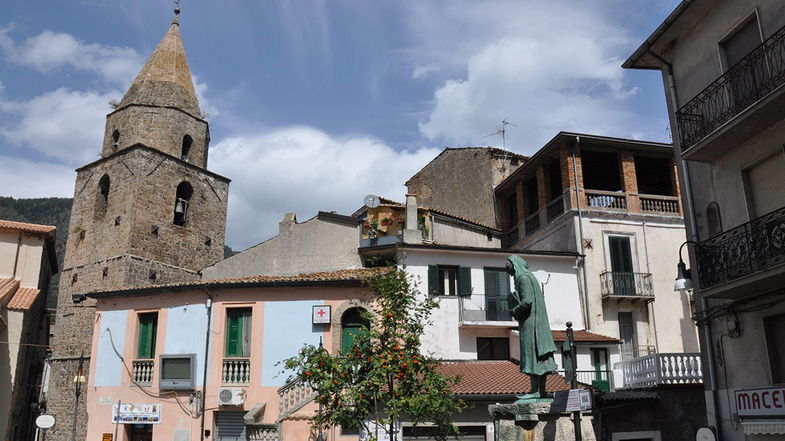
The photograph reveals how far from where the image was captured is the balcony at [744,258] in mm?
11070

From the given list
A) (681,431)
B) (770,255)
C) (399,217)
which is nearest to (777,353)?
(770,255)

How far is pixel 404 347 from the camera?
1312 centimetres

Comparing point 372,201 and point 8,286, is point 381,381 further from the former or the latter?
point 8,286

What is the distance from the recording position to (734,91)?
12.7m

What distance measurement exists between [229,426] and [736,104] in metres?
16.0

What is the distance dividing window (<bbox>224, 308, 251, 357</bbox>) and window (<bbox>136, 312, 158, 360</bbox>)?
9.06 feet

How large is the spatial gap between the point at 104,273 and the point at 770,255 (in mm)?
28529

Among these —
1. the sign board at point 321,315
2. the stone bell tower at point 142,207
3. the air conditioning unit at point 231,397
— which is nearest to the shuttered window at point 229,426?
the air conditioning unit at point 231,397

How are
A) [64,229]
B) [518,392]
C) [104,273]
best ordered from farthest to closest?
[64,229] < [104,273] < [518,392]

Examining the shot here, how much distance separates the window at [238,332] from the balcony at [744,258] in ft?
43.1

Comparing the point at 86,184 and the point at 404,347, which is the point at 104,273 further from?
the point at 404,347

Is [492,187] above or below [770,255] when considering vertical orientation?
above

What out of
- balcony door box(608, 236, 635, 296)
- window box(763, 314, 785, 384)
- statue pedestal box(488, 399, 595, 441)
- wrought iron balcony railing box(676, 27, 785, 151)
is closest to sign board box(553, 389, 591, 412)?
statue pedestal box(488, 399, 595, 441)

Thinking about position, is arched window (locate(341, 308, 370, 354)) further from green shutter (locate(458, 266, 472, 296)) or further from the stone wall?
the stone wall
